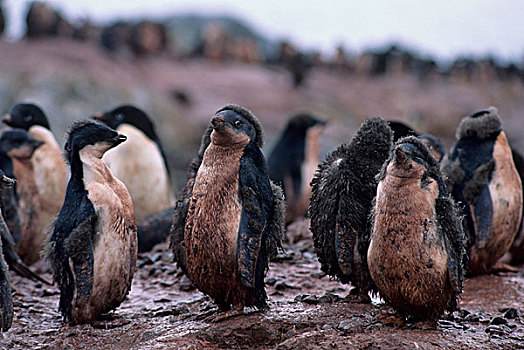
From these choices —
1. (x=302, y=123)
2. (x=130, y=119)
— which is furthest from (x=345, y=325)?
(x=302, y=123)

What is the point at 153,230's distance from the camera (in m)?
5.48

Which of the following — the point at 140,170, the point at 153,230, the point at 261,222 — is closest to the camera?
the point at 261,222

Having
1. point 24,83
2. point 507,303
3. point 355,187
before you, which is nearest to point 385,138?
point 355,187

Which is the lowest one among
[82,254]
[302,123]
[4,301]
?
[4,301]

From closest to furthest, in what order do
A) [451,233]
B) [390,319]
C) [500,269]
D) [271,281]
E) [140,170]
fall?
1. [451,233]
2. [390,319]
3. [271,281]
4. [500,269]
5. [140,170]

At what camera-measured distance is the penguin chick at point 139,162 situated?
612cm

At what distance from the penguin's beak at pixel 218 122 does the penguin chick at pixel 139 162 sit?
9.76 feet

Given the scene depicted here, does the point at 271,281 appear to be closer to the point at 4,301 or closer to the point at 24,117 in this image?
the point at 4,301

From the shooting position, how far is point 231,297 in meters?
3.46

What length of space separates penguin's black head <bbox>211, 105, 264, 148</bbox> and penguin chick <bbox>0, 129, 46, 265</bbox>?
259 cm

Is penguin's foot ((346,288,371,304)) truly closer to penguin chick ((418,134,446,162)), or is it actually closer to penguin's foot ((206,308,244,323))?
penguin's foot ((206,308,244,323))

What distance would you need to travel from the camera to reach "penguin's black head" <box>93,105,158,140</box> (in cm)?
626

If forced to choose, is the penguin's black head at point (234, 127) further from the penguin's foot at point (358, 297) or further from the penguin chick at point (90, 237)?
the penguin's foot at point (358, 297)

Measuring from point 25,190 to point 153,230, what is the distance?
126cm
